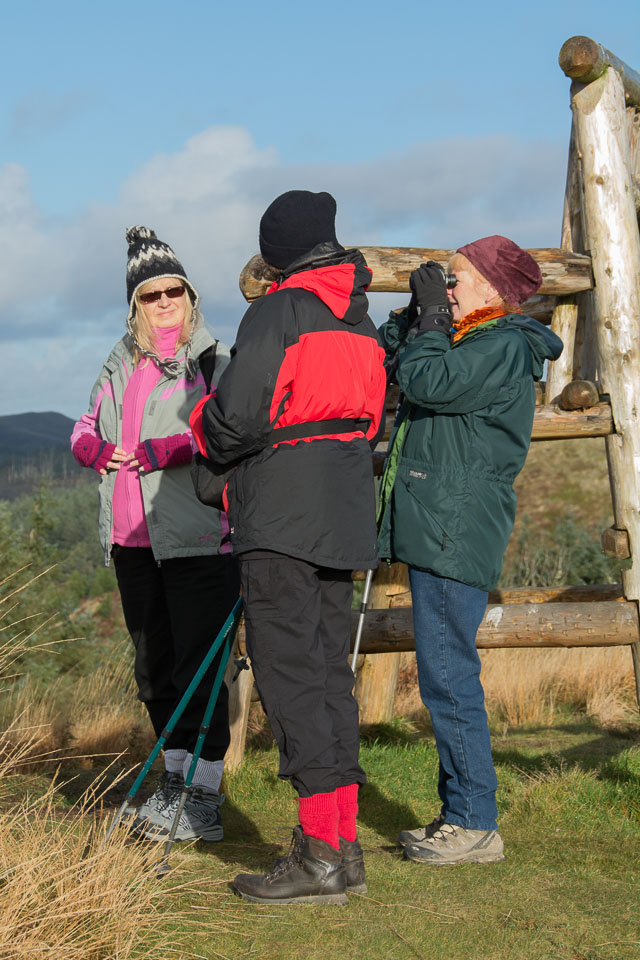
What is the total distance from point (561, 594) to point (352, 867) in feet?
8.16

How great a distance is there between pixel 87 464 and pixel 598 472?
78.5 ft

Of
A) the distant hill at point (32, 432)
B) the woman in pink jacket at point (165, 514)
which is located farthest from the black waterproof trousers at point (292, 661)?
the distant hill at point (32, 432)

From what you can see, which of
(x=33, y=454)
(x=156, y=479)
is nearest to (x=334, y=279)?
(x=156, y=479)

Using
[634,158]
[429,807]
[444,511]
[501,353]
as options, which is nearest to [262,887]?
[444,511]

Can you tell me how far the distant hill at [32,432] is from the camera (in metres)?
78.6

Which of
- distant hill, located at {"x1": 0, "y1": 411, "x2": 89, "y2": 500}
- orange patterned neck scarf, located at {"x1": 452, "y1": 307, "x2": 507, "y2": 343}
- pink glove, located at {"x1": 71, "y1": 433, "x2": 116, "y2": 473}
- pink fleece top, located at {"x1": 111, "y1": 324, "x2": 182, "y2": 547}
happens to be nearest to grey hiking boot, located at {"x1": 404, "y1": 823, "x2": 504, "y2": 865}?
pink fleece top, located at {"x1": 111, "y1": 324, "x2": 182, "y2": 547}

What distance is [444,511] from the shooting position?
3.42m

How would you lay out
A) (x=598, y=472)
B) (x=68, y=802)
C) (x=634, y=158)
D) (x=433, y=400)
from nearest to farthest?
(x=433, y=400), (x=68, y=802), (x=634, y=158), (x=598, y=472)

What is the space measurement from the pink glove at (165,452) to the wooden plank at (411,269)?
3.53 ft

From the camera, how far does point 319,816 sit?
3010 mm

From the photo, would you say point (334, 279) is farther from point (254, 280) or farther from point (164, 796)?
point (164, 796)

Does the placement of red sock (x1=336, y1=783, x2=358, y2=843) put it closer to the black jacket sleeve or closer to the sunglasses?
Answer: the black jacket sleeve

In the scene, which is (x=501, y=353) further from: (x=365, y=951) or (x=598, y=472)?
(x=598, y=472)

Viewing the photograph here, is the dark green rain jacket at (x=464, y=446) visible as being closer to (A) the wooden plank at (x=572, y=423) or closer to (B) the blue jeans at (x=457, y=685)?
(B) the blue jeans at (x=457, y=685)
